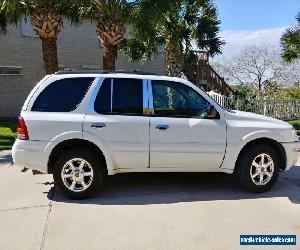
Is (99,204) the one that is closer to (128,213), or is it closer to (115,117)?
(128,213)

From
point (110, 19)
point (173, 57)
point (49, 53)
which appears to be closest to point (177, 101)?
point (110, 19)

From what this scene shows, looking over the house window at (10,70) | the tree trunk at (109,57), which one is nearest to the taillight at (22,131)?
the tree trunk at (109,57)

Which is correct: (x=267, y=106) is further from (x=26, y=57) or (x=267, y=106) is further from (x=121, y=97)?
(x=121, y=97)

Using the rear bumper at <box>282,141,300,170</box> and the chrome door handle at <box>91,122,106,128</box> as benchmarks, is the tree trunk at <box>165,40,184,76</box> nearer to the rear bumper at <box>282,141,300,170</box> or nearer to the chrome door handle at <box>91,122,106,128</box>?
→ the rear bumper at <box>282,141,300,170</box>

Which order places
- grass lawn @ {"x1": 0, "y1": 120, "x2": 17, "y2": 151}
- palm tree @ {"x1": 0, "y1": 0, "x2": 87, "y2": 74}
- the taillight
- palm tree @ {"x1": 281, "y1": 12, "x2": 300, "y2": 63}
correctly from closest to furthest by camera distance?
the taillight
grass lawn @ {"x1": 0, "y1": 120, "x2": 17, "y2": 151}
palm tree @ {"x1": 0, "y1": 0, "x2": 87, "y2": 74}
palm tree @ {"x1": 281, "y1": 12, "x2": 300, "y2": 63}

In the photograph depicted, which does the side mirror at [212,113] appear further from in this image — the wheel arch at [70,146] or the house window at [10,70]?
the house window at [10,70]

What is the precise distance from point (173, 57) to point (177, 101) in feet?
32.6

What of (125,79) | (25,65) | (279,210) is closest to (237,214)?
(279,210)

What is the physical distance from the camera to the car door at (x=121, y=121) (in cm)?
564

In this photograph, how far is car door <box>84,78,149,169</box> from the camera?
564cm

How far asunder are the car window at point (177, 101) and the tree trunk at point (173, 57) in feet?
31.6

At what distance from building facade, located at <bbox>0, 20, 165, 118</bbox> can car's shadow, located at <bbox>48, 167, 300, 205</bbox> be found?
12.8 meters

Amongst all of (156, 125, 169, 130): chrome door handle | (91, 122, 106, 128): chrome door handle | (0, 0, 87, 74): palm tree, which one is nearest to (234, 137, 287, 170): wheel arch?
(156, 125, 169, 130): chrome door handle

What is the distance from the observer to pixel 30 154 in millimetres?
5609
